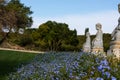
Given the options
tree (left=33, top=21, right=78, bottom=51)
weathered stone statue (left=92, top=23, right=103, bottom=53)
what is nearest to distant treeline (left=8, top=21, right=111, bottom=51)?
tree (left=33, top=21, right=78, bottom=51)

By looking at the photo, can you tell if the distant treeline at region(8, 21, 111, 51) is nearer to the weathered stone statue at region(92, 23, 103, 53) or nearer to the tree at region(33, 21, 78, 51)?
the tree at region(33, 21, 78, 51)

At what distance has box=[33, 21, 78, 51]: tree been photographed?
169ft

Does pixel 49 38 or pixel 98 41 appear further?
pixel 49 38

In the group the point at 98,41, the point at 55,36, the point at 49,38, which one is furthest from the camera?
the point at 55,36

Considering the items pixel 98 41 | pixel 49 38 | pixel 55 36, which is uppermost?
pixel 55 36

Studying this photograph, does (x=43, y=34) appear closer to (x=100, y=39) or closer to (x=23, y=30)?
(x=23, y=30)

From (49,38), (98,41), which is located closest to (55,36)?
(49,38)

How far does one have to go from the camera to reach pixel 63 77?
6.43 m

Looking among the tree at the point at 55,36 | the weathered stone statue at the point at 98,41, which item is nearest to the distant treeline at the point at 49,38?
the tree at the point at 55,36

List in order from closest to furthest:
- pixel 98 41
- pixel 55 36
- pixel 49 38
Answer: pixel 98 41
pixel 49 38
pixel 55 36

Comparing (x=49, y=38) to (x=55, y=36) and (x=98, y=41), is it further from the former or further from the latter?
(x=98, y=41)

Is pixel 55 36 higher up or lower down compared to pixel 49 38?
higher up

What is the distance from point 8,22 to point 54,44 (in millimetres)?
32197

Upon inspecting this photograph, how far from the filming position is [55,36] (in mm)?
52688
